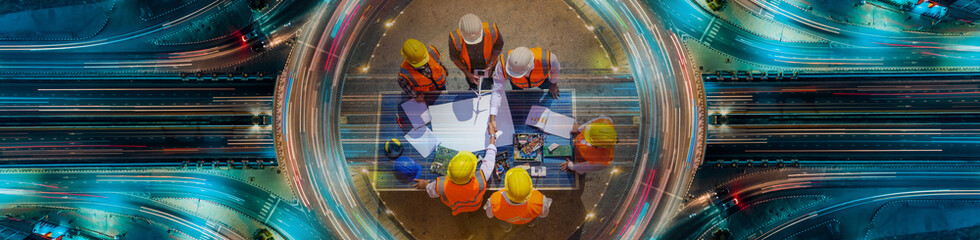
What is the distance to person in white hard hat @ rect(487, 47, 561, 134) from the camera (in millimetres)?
14164

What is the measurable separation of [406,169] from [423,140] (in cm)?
134

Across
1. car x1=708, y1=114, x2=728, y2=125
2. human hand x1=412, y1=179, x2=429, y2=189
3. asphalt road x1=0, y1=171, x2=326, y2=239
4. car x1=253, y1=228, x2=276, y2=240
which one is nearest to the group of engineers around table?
human hand x1=412, y1=179, x2=429, y2=189

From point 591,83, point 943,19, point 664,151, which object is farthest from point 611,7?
point 943,19

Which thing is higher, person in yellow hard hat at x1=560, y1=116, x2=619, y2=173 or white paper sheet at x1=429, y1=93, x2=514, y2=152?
white paper sheet at x1=429, y1=93, x2=514, y2=152

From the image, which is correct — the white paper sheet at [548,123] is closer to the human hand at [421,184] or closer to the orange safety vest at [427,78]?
the orange safety vest at [427,78]

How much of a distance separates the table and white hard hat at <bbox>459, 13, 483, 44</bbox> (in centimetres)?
335

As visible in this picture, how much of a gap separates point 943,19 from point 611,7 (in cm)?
1337

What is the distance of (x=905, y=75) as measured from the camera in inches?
696

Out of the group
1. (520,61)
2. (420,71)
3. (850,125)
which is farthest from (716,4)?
(420,71)

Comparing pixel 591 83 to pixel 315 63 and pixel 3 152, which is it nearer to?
pixel 315 63

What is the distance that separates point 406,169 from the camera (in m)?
17.6

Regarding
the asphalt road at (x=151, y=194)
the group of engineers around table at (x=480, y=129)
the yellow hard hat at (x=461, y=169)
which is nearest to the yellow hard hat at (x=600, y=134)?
the group of engineers around table at (x=480, y=129)

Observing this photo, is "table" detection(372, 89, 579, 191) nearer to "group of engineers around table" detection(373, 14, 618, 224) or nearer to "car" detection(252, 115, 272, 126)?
"group of engineers around table" detection(373, 14, 618, 224)

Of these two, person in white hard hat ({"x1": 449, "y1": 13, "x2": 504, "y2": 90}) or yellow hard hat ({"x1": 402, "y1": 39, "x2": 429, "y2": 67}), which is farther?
person in white hard hat ({"x1": 449, "y1": 13, "x2": 504, "y2": 90})
